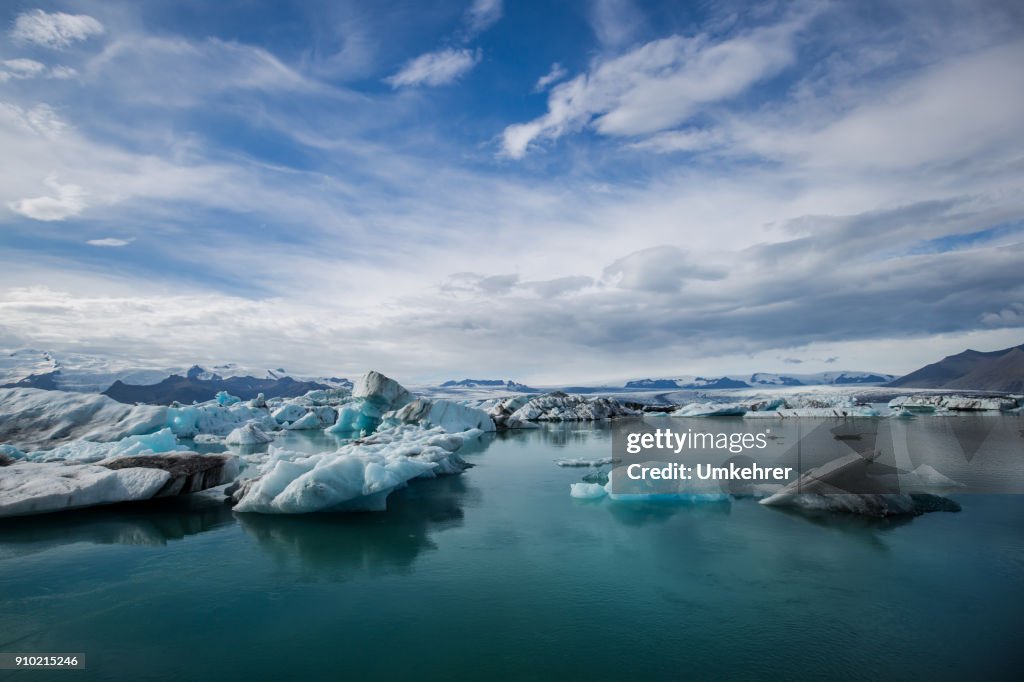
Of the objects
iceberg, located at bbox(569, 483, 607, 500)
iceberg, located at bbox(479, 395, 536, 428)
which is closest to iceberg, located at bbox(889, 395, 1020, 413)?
iceberg, located at bbox(479, 395, 536, 428)

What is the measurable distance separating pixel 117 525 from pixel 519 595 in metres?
7.06

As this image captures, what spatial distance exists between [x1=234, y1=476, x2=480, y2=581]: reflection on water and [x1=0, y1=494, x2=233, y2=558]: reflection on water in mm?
832

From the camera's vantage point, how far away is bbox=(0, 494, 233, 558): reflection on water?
7293 mm

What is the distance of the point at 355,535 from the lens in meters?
7.65

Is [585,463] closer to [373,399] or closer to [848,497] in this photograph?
[848,497]

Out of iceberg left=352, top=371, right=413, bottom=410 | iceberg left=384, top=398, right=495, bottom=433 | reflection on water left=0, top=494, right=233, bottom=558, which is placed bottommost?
reflection on water left=0, top=494, right=233, bottom=558

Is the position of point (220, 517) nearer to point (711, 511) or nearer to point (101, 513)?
point (101, 513)

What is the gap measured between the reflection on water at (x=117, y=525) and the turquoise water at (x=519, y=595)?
0.18ft

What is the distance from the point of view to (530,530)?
26.1 feet

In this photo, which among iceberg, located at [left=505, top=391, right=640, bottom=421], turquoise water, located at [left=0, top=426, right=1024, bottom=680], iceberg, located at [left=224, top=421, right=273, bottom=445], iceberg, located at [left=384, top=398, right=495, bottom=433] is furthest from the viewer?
iceberg, located at [left=505, top=391, right=640, bottom=421]

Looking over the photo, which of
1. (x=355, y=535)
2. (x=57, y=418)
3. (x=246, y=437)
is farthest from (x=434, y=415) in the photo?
(x=355, y=535)

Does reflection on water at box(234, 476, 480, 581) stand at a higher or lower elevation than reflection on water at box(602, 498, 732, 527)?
higher

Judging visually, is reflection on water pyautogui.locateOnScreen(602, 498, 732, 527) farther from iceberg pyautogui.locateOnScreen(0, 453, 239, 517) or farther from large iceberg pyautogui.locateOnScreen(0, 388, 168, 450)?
large iceberg pyautogui.locateOnScreen(0, 388, 168, 450)

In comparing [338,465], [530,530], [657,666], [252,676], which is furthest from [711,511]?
[252,676]
